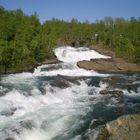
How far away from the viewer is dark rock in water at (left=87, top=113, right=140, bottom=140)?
12859 mm

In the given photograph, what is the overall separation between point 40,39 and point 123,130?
143 feet

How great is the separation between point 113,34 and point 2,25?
1632 inches

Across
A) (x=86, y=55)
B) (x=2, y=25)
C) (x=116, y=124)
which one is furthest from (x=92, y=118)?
(x=86, y=55)

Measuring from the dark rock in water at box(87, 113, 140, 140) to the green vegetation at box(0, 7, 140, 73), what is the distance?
32.6 meters

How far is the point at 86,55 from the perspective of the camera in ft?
212

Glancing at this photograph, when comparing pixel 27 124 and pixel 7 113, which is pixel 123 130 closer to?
pixel 27 124

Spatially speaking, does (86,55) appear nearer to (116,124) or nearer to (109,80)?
(109,80)

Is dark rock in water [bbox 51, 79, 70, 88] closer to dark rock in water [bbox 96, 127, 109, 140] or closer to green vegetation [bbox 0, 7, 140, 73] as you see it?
green vegetation [bbox 0, 7, 140, 73]

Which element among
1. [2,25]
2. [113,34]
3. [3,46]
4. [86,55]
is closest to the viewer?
[3,46]

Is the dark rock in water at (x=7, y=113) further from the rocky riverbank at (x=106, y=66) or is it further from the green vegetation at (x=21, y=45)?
the rocky riverbank at (x=106, y=66)

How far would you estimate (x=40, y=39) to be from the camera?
55156mm

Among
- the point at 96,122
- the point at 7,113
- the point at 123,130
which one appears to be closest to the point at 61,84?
the point at 7,113

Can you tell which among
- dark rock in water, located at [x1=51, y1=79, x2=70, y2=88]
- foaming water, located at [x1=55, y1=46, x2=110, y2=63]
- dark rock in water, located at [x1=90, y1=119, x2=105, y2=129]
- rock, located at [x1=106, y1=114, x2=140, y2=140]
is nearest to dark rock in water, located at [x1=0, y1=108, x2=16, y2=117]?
dark rock in water, located at [x1=90, y1=119, x2=105, y2=129]

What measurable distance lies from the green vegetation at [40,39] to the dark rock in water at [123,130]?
32.6 metres
